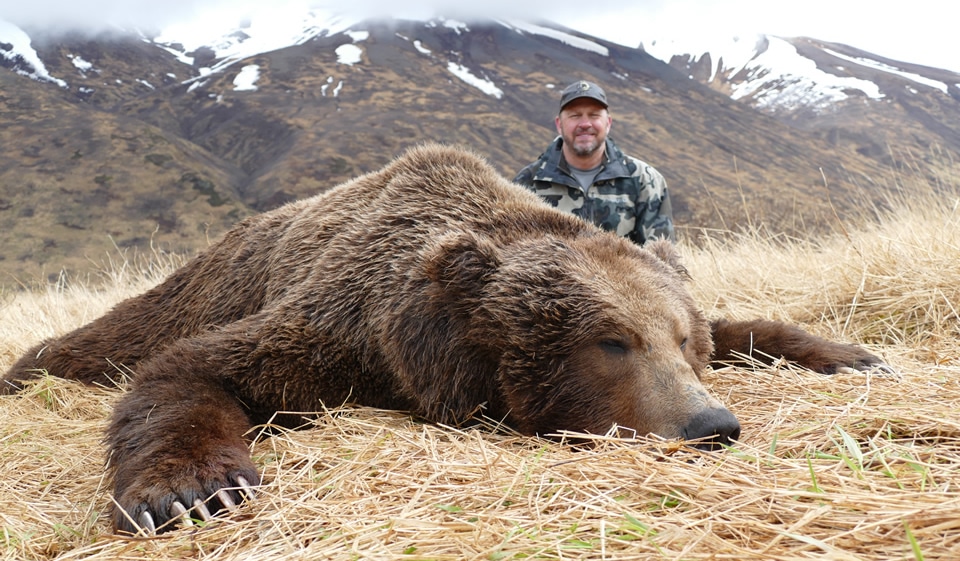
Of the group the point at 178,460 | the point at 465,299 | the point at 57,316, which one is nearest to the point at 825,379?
the point at 465,299

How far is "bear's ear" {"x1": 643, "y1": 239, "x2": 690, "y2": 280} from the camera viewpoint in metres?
3.57

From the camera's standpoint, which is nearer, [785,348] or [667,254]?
[667,254]

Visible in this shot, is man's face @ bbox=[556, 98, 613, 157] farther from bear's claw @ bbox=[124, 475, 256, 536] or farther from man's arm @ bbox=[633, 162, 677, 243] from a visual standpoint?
bear's claw @ bbox=[124, 475, 256, 536]

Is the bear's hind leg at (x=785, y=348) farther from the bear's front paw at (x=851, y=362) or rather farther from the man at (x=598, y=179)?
the man at (x=598, y=179)

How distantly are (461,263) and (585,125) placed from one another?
3.90 metres

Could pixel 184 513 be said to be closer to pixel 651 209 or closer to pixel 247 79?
pixel 651 209

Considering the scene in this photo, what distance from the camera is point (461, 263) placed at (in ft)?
9.61

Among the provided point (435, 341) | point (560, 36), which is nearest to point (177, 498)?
point (435, 341)

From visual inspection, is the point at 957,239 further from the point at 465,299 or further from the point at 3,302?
the point at 3,302

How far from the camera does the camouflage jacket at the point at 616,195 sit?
655cm

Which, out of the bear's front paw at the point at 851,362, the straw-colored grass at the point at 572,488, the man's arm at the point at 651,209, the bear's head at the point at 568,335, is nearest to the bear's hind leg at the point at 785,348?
the bear's front paw at the point at 851,362

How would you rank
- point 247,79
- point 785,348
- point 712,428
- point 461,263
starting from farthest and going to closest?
point 247,79 < point 785,348 < point 461,263 < point 712,428

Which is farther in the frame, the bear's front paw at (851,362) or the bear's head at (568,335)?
the bear's front paw at (851,362)

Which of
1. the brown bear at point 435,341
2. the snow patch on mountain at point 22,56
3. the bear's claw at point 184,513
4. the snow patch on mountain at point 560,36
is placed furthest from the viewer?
the snow patch on mountain at point 560,36
